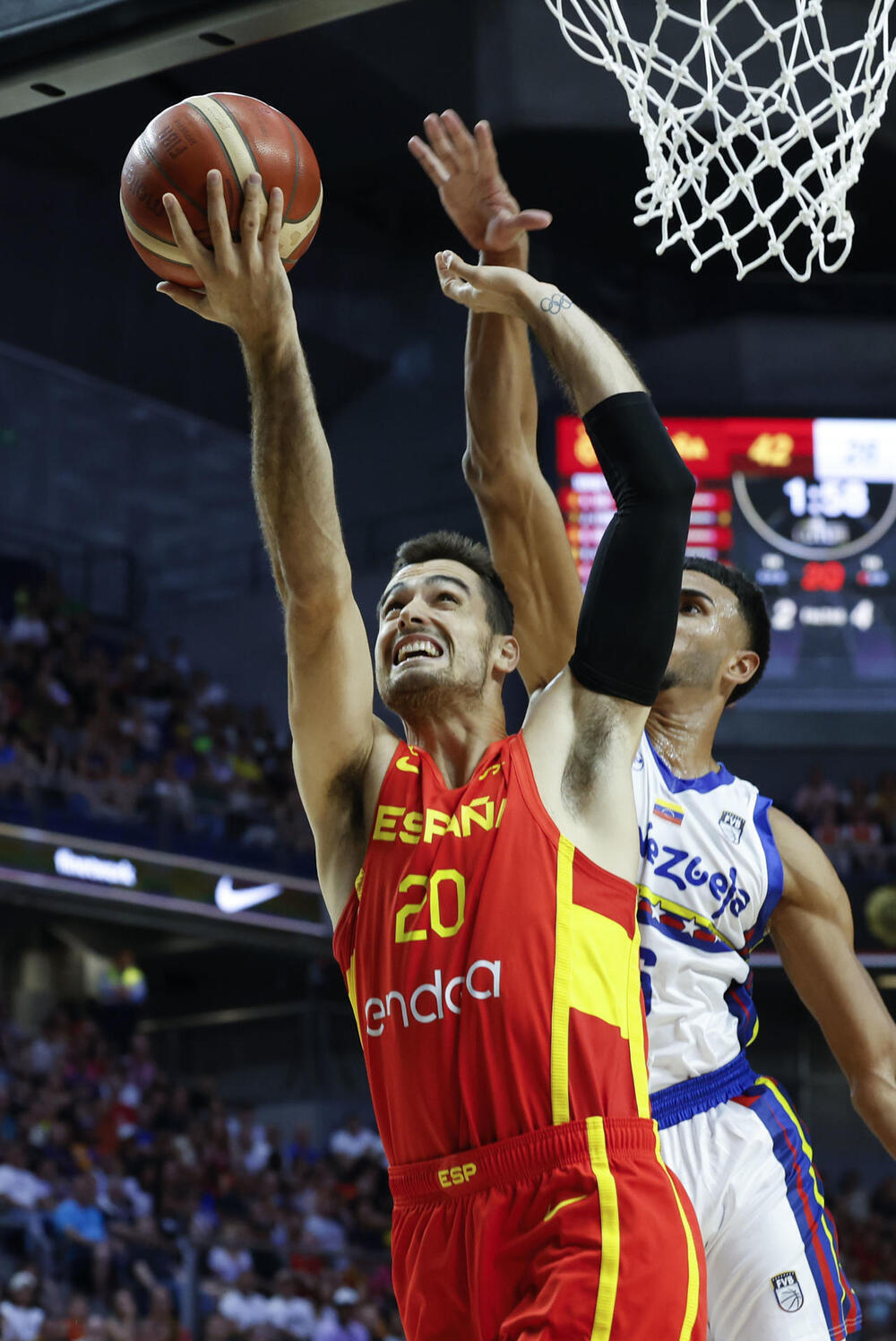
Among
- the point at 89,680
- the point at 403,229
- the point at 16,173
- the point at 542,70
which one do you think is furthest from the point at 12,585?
the point at 542,70

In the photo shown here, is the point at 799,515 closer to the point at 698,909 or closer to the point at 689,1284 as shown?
the point at 698,909

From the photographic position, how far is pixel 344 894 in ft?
9.14

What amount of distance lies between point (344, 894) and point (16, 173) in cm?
1398

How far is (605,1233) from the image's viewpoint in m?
2.36

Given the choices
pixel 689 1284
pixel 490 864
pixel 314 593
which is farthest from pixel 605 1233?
pixel 314 593

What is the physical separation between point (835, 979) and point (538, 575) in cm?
114

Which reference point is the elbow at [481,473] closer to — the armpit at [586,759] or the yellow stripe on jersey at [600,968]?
the armpit at [586,759]

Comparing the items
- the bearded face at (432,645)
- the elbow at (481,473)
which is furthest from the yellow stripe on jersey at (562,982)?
the elbow at (481,473)

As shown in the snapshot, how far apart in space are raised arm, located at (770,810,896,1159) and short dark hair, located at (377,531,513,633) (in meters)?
0.89

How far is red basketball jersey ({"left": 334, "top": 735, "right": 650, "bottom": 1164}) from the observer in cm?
247

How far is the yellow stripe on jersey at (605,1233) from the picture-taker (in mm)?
2312

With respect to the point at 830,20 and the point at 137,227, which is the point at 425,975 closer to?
the point at 137,227

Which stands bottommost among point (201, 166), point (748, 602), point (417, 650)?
point (417, 650)

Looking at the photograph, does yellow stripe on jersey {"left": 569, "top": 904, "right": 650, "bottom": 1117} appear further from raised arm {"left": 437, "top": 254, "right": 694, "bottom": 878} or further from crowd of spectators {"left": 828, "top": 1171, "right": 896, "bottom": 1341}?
crowd of spectators {"left": 828, "top": 1171, "right": 896, "bottom": 1341}
